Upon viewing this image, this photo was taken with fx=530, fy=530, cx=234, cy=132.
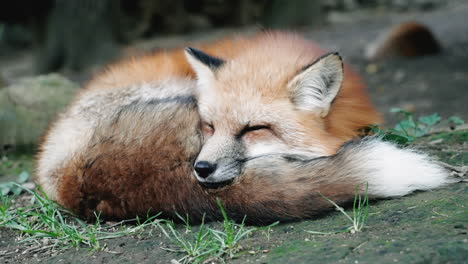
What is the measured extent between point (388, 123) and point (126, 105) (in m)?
3.86

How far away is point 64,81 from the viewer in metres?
5.32

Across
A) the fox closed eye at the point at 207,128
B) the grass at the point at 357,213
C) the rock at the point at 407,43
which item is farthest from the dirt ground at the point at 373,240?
the rock at the point at 407,43

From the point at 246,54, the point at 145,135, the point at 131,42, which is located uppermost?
the point at 246,54

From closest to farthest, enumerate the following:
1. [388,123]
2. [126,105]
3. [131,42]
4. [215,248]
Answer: [215,248] → [126,105] → [388,123] → [131,42]

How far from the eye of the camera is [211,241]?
7.23 ft

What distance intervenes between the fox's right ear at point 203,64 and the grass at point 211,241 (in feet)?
3.32

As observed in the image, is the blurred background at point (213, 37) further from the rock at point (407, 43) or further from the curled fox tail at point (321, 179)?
the curled fox tail at point (321, 179)

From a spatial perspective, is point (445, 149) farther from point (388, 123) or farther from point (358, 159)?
point (388, 123)

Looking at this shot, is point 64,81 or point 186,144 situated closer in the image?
point 186,144

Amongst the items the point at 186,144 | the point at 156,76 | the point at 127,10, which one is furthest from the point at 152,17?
the point at 186,144

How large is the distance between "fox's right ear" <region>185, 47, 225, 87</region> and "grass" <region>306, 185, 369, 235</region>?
3.88 feet

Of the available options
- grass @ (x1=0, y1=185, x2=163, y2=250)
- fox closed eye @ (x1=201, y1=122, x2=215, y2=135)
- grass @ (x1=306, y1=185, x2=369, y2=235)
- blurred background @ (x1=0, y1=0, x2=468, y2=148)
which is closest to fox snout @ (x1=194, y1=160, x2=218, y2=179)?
grass @ (x1=0, y1=185, x2=163, y2=250)

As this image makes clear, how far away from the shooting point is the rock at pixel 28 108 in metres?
4.73

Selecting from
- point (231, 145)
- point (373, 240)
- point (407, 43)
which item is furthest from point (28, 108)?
point (407, 43)
